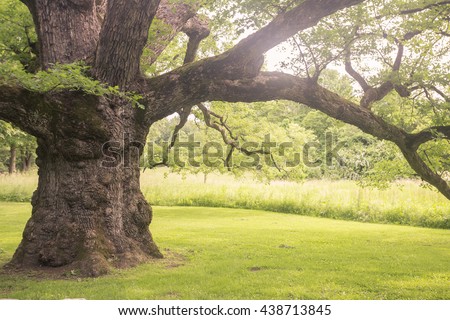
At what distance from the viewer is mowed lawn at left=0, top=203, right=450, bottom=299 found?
670 centimetres

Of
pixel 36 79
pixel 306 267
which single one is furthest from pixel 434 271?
pixel 36 79

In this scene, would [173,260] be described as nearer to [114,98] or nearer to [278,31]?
[114,98]

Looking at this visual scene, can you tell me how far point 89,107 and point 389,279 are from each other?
19.7 ft

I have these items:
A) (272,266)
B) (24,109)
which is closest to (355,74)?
→ (272,266)

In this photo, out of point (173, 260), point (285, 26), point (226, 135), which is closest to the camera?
point (285, 26)

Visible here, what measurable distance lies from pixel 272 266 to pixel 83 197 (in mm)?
3759

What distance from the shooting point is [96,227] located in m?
8.05

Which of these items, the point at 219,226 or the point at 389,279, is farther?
the point at 219,226

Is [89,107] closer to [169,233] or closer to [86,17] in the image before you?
[86,17]

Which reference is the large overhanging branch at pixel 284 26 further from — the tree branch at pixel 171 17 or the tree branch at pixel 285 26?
the tree branch at pixel 171 17

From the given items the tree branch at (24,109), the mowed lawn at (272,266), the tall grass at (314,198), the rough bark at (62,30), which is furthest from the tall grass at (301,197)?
the tree branch at (24,109)

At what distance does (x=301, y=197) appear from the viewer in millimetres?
20656

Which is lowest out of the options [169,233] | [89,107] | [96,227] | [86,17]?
[169,233]

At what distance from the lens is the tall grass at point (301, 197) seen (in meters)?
17.3
